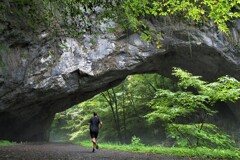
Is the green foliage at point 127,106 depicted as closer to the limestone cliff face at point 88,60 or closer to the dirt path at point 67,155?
the limestone cliff face at point 88,60

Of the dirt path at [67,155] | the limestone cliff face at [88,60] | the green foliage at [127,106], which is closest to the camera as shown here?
the dirt path at [67,155]

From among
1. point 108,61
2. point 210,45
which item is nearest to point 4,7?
point 108,61

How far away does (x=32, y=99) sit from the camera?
42.8ft

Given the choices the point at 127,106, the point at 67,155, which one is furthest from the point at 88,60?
the point at 127,106

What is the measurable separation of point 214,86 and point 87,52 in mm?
6872

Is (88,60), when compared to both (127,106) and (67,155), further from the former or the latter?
(127,106)

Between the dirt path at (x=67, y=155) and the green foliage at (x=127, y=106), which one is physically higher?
the green foliage at (x=127, y=106)

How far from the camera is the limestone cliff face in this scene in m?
11.5

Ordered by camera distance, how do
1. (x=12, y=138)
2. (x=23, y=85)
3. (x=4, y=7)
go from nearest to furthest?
(x=4, y=7) < (x=23, y=85) < (x=12, y=138)

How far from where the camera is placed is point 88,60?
1296 cm

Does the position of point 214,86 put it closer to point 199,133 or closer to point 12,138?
point 199,133

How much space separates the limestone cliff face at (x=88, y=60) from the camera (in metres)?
11.5

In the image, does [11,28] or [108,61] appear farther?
[108,61]

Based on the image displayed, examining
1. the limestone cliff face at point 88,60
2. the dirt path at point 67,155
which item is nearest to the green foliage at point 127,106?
the limestone cliff face at point 88,60
